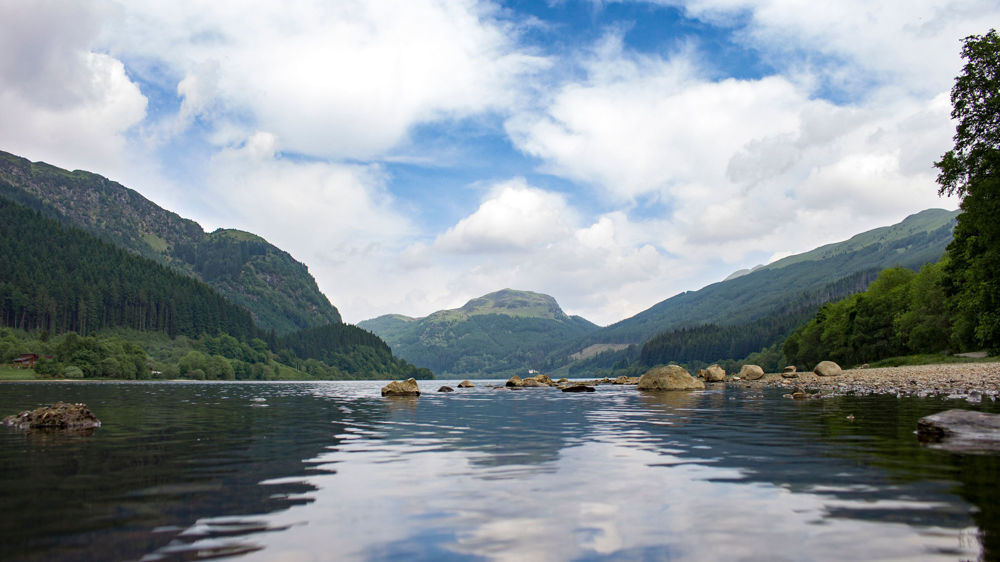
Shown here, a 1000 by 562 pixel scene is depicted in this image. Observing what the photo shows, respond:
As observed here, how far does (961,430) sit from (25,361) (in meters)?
175

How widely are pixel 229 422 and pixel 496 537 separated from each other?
23.0 meters

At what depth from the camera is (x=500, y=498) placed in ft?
34.3

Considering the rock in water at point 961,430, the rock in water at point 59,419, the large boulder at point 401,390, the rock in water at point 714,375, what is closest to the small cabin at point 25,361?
the large boulder at point 401,390

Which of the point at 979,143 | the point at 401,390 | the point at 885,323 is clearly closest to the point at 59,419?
the point at 401,390

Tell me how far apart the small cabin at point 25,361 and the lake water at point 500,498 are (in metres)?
150

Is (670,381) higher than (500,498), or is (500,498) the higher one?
(500,498)

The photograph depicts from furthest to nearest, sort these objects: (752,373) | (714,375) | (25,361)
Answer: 1. (25,361)
2. (714,375)
3. (752,373)

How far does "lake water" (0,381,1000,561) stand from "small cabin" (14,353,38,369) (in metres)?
150

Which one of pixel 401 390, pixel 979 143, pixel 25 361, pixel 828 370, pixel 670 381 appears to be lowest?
pixel 828 370

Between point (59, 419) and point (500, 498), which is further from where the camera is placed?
point (59, 419)

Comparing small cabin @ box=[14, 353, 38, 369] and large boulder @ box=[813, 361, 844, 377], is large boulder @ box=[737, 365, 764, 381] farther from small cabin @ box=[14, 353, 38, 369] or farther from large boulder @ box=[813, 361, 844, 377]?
small cabin @ box=[14, 353, 38, 369]

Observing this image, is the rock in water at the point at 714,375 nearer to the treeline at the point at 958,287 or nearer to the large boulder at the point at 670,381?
the treeline at the point at 958,287

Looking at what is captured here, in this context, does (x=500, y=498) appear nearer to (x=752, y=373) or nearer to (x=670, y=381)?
(x=670, y=381)

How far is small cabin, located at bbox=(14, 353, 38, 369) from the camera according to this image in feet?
444
